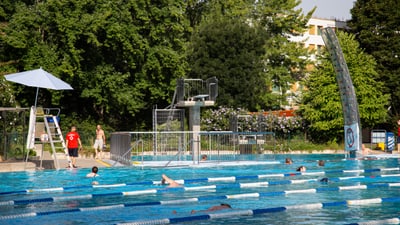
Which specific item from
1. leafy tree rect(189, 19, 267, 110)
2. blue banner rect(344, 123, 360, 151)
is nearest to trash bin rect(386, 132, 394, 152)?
blue banner rect(344, 123, 360, 151)

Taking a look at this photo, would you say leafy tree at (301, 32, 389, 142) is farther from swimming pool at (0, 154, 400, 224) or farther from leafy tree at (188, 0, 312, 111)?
swimming pool at (0, 154, 400, 224)

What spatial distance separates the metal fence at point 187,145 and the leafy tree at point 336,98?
16.5m

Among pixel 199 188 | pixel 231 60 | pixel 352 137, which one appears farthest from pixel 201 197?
pixel 231 60

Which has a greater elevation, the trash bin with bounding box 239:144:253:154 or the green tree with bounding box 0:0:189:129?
the green tree with bounding box 0:0:189:129

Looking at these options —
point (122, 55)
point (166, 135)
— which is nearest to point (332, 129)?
point (122, 55)

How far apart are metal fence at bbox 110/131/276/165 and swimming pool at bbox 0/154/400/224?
6.03 feet

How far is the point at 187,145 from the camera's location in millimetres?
33875

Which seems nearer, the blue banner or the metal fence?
the metal fence

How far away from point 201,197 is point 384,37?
46443 millimetres

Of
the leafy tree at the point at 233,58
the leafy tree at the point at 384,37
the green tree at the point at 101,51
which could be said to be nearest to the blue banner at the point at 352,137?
the green tree at the point at 101,51

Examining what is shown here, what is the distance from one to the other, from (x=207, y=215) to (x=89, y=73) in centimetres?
3802

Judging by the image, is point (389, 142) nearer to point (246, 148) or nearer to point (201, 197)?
point (246, 148)

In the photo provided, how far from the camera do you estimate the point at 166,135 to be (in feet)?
112

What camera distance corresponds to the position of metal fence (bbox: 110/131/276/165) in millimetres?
31277
